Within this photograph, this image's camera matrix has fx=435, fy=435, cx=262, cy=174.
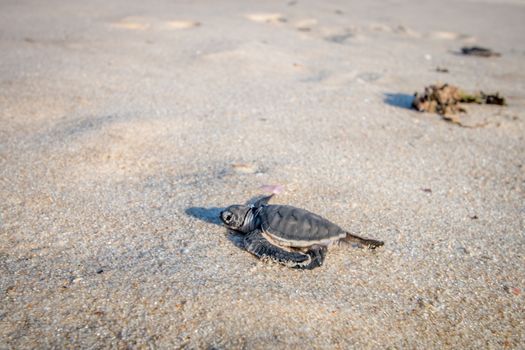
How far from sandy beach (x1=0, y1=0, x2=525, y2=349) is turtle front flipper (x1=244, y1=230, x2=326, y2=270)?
0.17ft

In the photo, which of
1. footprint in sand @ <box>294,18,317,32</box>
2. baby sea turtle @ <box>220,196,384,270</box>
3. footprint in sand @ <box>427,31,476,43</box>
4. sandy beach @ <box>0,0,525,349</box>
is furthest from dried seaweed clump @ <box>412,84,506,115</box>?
footprint in sand @ <box>427,31,476,43</box>

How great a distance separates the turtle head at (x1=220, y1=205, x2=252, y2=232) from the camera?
235 cm

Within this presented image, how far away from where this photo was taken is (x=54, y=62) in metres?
5.04

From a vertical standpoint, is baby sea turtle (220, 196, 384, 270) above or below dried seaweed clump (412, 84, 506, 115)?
below

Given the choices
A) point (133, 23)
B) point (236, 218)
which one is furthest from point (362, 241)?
point (133, 23)

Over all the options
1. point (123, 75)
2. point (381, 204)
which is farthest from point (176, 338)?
point (123, 75)

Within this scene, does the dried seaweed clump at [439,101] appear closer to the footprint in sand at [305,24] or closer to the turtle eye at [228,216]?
the turtle eye at [228,216]

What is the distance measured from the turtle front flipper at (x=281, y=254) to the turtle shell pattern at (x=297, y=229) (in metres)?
0.05

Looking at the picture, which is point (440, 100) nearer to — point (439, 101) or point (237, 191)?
point (439, 101)

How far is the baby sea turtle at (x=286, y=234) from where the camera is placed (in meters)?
2.21

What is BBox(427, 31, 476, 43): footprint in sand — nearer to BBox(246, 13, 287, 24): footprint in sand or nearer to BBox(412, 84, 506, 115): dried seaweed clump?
BBox(246, 13, 287, 24): footprint in sand

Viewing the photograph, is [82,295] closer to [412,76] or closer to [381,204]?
[381,204]

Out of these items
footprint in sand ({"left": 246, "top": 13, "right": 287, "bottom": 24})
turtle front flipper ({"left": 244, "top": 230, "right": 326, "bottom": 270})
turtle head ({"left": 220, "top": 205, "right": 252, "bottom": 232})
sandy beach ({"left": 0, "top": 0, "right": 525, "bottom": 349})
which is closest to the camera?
sandy beach ({"left": 0, "top": 0, "right": 525, "bottom": 349})

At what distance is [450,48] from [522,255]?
5.79 m
